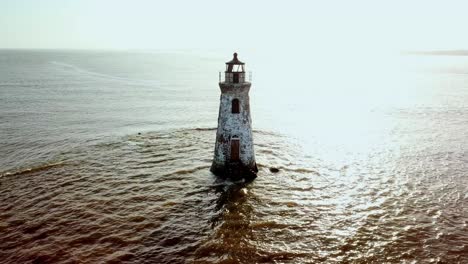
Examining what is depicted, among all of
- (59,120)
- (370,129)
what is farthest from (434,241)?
(59,120)

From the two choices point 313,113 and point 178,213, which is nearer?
point 178,213

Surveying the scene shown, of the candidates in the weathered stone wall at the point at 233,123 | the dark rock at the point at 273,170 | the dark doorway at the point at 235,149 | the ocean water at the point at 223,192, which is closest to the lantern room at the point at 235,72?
the weathered stone wall at the point at 233,123

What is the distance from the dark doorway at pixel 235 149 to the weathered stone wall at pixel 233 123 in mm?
231

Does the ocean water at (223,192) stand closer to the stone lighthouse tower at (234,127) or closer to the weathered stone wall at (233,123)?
the stone lighthouse tower at (234,127)

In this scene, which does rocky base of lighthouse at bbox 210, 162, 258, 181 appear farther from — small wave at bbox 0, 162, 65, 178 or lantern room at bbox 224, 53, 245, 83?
small wave at bbox 0, 162, 65, 178

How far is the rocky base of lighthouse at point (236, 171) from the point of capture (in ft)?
87.6

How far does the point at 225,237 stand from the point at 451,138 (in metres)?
36.4

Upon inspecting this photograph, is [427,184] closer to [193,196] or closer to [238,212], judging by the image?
[238,212]

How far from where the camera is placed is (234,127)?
83.3 ft

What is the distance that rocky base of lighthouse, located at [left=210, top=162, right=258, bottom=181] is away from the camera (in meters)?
26.7

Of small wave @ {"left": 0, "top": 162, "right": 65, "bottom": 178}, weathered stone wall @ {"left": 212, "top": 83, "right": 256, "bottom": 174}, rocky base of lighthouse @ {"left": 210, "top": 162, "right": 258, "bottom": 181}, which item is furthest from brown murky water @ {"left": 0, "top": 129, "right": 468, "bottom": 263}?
weathered stone wall @ {"left": 212, "top": 83, "right": 256, "bottom": 174}

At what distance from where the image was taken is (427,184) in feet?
93.0

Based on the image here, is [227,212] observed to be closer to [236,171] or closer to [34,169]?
[236,171]

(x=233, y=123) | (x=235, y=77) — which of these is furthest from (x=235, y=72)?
(x=233, y=123)
